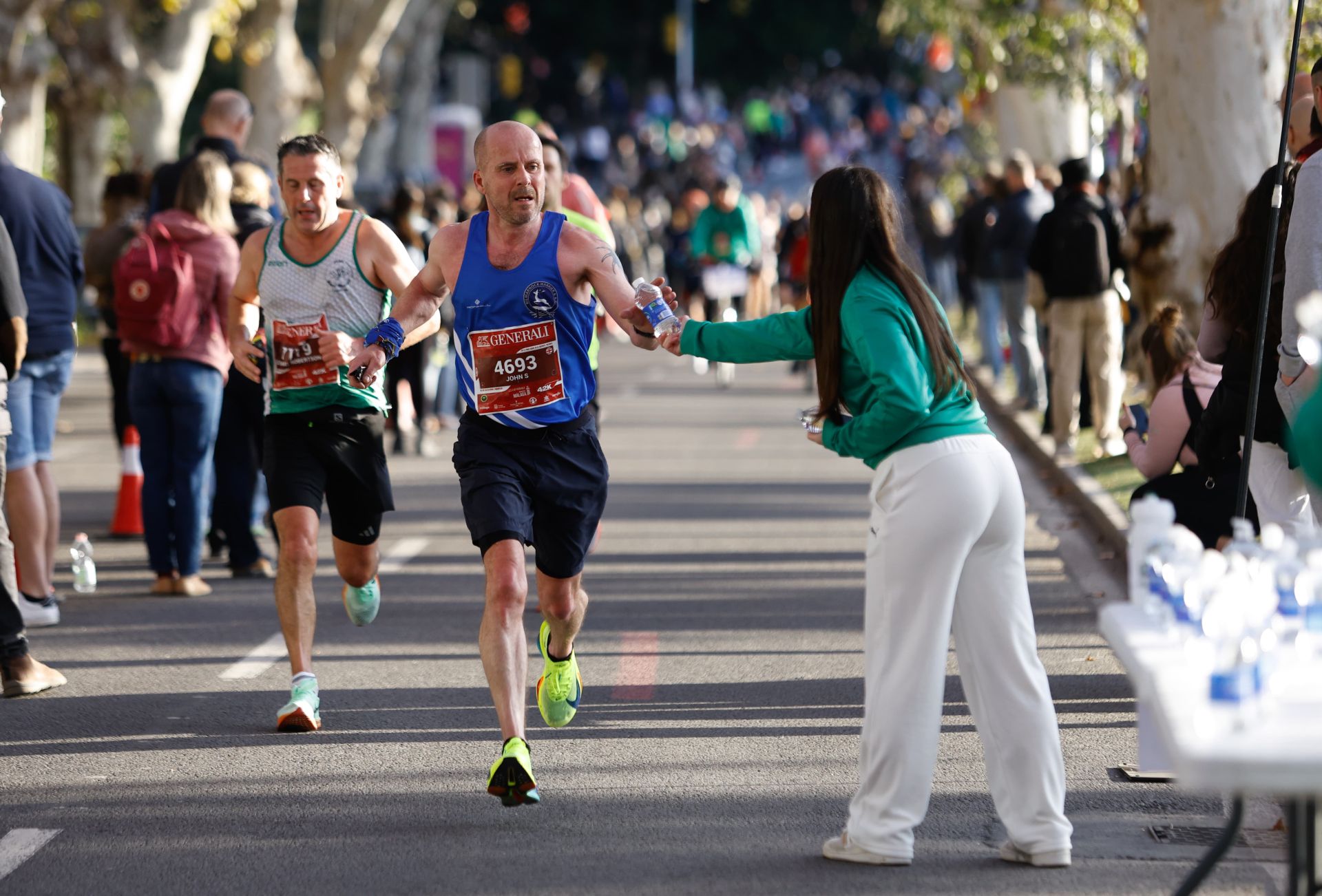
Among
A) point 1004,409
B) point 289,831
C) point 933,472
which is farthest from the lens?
point 1004,409

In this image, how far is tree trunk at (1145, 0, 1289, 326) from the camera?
548 inches

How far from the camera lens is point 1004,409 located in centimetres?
1941

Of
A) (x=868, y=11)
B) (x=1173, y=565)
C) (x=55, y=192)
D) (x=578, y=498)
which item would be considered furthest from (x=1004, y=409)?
(x=868, y=11)

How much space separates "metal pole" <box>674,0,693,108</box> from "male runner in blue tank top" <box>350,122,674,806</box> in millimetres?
69476

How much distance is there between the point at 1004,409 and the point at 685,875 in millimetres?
14365

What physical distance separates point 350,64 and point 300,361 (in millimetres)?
31496

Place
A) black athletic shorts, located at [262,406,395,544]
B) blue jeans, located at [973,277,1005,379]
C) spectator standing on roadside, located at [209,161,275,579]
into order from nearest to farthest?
black athletic shorts, located at [262,406,395,544] < spectator standing on roadside, located at [209,161,275,579] < blue jeans, located at [973,277,1005,379]

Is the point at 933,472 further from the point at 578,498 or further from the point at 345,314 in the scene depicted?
the point at 345,314

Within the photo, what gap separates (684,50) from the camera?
77188 mm

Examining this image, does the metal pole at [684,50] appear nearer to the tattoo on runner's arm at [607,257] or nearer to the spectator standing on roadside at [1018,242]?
the spectator standing on roadside at [1018,242]

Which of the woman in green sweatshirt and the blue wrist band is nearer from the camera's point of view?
the woman in green sweatshirt

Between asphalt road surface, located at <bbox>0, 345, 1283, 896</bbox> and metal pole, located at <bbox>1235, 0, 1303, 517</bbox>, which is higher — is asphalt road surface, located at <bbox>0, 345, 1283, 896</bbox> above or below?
below

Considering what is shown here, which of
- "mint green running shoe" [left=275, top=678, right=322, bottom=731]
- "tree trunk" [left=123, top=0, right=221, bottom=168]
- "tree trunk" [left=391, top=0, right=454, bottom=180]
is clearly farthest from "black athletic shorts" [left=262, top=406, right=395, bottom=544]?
"tree trunk" [left=391, top=0, right=454, bottom=180]

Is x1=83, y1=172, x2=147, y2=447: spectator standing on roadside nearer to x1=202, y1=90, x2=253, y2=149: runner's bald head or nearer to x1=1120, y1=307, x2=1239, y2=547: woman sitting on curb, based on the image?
x1=202, y1=90, x2=253, y2=149: runner's bald head
